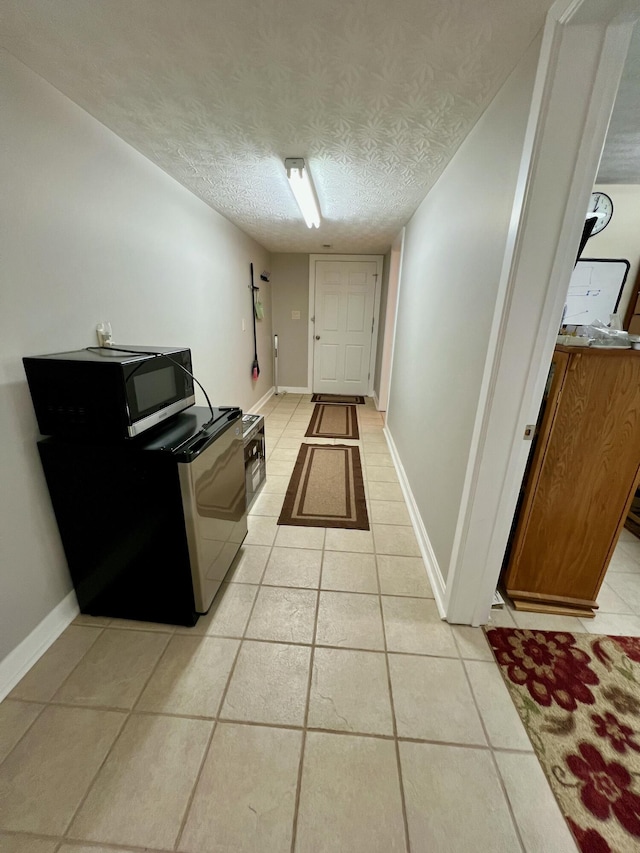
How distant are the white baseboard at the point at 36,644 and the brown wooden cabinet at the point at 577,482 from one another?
2.12 meters

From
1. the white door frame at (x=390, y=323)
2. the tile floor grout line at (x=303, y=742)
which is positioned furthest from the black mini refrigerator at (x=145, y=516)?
the white door frame at (x=390, y=323)

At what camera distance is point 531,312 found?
1.09m

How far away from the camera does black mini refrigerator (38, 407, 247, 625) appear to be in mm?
1269

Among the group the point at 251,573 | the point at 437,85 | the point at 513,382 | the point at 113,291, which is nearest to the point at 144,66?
the point at 113,291

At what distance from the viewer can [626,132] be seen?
65.0 inches

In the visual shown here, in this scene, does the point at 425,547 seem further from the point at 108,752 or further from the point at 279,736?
the point at 108,752

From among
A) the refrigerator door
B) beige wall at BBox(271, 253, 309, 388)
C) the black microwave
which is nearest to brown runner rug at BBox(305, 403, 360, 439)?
beige wall at BBox(271, 253, 309, 388)

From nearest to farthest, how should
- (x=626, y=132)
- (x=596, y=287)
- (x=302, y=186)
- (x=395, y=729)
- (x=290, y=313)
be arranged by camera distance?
(x=395, y=729) < (x=626, y=132) < (x=302, y=186) < (x=596, y=287) < (x=290, y=313)

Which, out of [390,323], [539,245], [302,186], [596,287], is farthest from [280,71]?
[390,323]

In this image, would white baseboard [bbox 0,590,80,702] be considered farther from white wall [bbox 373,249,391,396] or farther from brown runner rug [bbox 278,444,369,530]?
white wall [bbox 373,249,391,396]

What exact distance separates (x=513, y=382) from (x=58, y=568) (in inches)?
80.2

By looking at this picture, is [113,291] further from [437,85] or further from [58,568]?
[437,85]

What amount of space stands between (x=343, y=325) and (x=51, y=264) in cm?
417

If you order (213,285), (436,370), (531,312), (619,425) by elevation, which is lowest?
(619,425)
